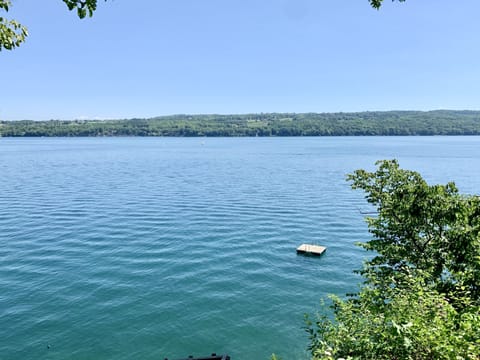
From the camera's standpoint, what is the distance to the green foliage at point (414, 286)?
24.6 ft

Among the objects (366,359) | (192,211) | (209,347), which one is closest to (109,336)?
(209,347)

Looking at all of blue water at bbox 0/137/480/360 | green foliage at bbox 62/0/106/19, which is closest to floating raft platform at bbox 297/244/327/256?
blue water at bbox 0/137/480/360

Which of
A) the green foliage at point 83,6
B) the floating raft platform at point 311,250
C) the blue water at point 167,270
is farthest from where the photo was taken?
the floating raft platform at point 311,250

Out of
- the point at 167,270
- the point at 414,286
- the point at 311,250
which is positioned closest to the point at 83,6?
the point at 414,286

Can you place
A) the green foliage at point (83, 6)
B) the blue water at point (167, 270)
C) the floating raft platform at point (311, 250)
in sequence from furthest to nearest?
the floating raft platform at point (311, 250), the blue water at point (167, 270), the green foliage at point (83, 6)

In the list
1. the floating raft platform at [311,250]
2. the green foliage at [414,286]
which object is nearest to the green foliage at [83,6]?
the green foliage at [414,286]

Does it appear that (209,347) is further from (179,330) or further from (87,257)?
(87,257)

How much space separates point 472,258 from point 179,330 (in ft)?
53.5

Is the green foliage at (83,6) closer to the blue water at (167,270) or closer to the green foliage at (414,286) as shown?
the green foliage at (414,286)

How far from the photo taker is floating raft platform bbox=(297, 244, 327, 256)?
30.4 m

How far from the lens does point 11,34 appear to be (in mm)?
7051

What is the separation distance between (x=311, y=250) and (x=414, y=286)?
837 inches

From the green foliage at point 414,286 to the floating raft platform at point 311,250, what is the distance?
49.4 feet

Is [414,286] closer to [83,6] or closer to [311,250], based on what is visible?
[83,6]
